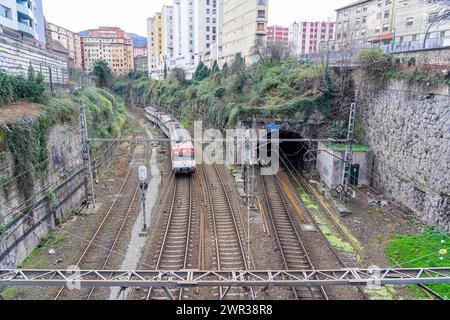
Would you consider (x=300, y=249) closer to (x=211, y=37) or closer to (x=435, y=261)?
(x=435, y=261)

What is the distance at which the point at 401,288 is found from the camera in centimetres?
1056

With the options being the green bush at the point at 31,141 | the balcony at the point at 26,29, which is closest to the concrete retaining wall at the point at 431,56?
the green bush at the point at 31,141

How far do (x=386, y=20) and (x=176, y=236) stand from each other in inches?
1758

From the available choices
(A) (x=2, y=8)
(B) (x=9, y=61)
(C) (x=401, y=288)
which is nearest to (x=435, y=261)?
(C) (x=401, y=288)

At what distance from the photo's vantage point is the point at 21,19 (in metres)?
33.5

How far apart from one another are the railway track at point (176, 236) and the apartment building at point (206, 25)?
168ft

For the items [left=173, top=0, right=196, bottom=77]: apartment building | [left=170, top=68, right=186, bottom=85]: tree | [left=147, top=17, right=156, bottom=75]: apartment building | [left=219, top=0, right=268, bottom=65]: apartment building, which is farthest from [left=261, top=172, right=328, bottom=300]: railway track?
[left=147, top=17, right=156, bottom=75]: apartment building

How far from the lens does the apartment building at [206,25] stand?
66.2 metres

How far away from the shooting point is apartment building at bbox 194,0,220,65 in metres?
66.2

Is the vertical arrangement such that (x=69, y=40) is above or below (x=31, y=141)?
above

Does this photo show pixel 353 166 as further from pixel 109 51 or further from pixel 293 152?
pixel 109 51

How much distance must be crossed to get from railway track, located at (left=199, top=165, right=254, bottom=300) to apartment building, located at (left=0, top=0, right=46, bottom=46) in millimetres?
21344

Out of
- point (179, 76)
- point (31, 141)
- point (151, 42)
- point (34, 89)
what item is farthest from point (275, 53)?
point (151, 42)

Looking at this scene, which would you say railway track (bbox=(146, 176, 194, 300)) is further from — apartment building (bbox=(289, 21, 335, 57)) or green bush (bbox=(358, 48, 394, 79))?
apartment building (bbox=(289, 21, 335, 57))
